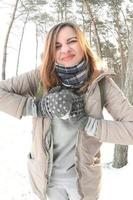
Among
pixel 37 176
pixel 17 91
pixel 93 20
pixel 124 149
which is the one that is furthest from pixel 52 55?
pixel 93 20

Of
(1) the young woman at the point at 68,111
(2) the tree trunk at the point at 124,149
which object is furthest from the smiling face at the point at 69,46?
(2) the tree trunk at the point at 124,149

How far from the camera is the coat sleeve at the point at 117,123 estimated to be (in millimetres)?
2541

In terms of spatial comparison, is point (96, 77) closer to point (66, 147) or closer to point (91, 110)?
point (91, 110)

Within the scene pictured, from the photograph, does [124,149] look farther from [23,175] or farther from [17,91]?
[17,91]

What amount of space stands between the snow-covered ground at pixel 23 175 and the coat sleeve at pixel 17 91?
264 cm

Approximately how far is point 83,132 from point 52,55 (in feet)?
1.85

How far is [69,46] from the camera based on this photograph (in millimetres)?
2623

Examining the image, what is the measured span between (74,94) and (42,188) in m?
0.77

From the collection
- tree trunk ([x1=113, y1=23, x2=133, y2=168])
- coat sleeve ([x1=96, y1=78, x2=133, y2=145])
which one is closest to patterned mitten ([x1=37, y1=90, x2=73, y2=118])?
coat sleeve ([x1=96, y1=78, x2=133, y2=145])

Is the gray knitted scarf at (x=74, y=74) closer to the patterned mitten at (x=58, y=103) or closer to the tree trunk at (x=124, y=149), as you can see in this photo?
the patterned mitten at (x=58, y=103)

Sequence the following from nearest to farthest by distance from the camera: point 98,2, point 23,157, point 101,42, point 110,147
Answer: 1. point 23,157
2. point 110,147
3. point 98,2
4. point 101,42

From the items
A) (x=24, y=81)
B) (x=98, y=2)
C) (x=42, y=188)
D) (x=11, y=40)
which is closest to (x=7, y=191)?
(x=42, y=188)

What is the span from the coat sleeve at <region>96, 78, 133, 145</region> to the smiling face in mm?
263

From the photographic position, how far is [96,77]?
8.60ft
